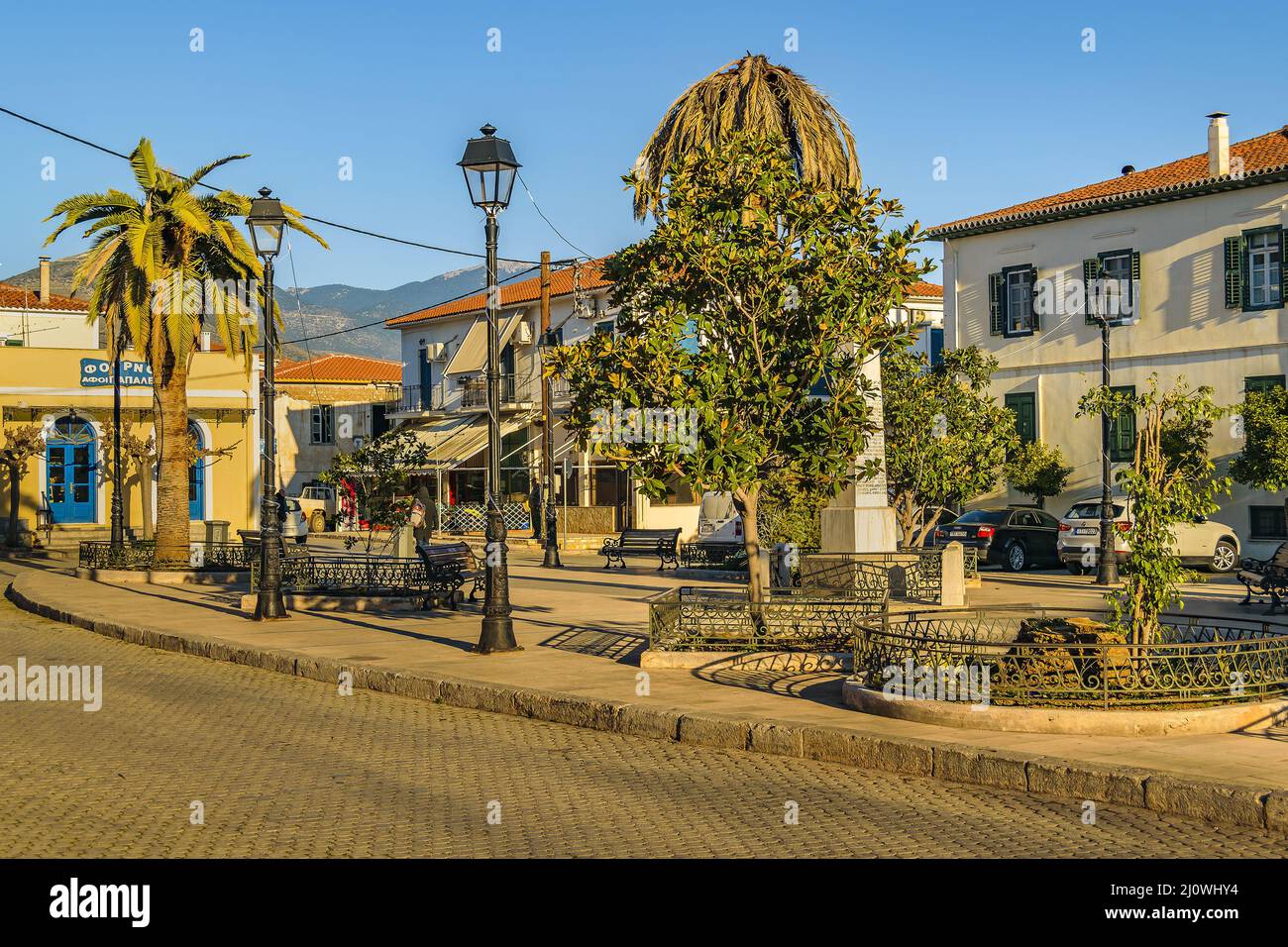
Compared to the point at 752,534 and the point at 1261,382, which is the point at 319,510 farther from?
the point at 752,534

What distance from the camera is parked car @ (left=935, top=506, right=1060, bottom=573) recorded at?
2820 centimetres

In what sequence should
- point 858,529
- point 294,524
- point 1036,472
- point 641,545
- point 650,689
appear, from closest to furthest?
1. point 650,689
2. point 858,529
3. point 641,545
4. point 1036,472
5. point 294,524

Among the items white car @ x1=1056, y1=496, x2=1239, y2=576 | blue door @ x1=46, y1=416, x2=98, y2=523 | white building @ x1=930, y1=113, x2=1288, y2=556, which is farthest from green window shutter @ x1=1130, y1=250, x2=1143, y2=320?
blue door @ x1=46, y1=416, x2=98, y2=523

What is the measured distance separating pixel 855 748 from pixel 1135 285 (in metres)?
26.7

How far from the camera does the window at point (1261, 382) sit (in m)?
30.4

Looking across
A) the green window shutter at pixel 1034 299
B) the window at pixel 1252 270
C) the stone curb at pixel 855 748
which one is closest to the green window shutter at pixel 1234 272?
the window at pixel 1252 270

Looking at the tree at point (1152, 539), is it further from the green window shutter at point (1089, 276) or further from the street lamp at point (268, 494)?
the green window shutter at point (1089, 276)

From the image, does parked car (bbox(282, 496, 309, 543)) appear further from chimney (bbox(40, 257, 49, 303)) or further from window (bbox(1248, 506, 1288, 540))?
chimney (bbox(40, 257, 49, 303))

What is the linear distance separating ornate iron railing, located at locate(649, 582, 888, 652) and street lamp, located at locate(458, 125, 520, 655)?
162 centimetres

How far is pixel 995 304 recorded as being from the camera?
3616cm

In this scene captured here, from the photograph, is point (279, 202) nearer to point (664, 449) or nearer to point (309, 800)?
point (664, 449)

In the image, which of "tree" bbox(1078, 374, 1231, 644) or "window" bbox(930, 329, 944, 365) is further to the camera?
"window" bbox(930, 329, 944, 365)

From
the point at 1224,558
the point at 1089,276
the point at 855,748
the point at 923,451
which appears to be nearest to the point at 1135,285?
the point at 1089,276

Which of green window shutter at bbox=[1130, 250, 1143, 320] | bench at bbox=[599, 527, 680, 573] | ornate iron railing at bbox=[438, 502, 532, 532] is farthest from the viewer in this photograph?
ornate iron railing at bbox=[438, 502, 532, 532]
